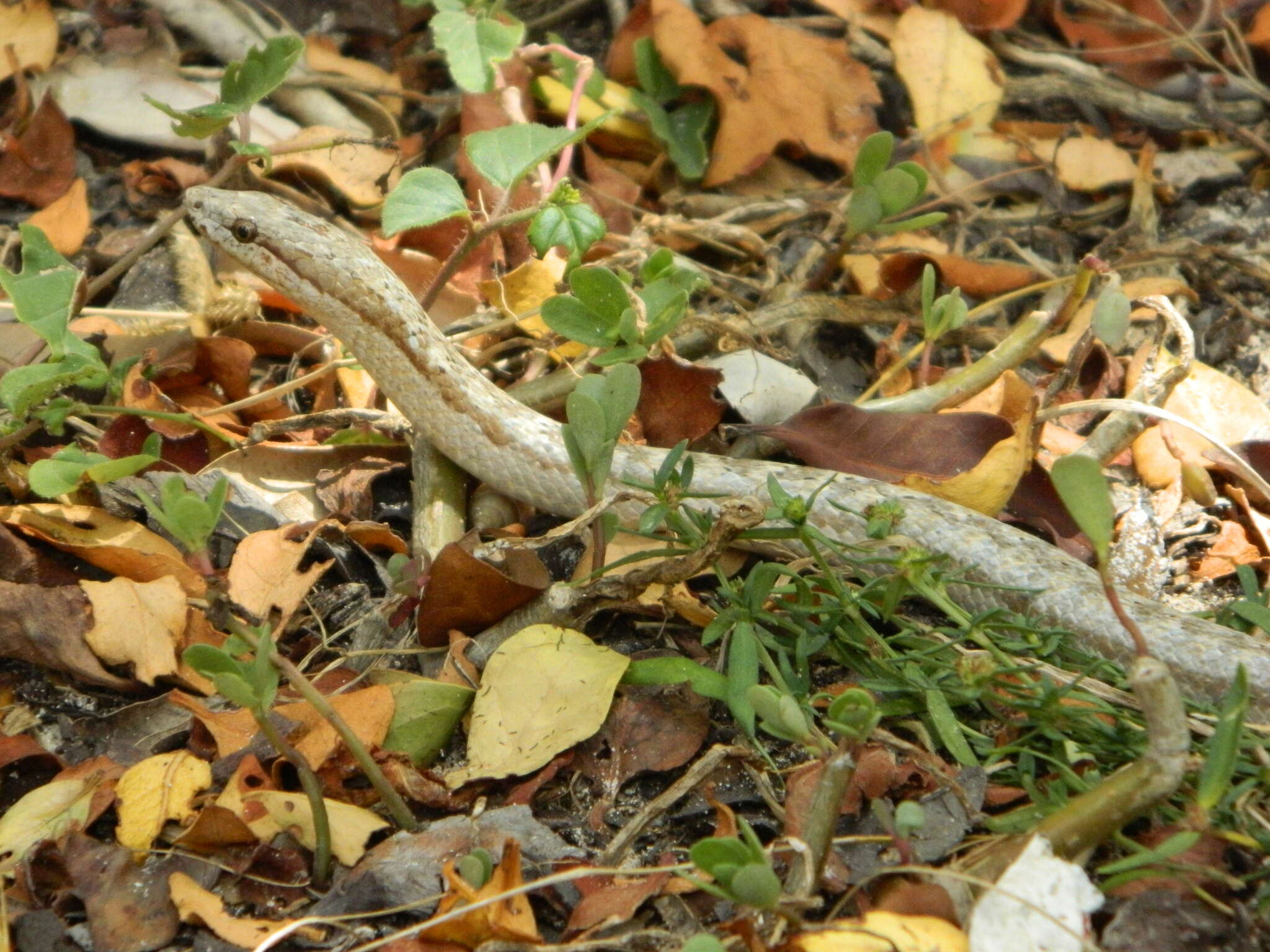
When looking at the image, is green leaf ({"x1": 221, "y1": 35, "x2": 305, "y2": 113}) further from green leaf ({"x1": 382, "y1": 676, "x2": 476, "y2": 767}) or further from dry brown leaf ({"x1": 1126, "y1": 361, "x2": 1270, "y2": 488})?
dry brown leaf ({"x1": 1126, "y1": 361, "x2": 1270, "y2": 488})

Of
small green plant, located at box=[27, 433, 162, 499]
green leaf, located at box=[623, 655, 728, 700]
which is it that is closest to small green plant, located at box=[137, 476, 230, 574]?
small green plant, located at box=[27, 433, 162, 499]

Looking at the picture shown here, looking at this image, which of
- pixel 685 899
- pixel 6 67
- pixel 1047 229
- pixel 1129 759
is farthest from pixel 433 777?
pixel 6 67

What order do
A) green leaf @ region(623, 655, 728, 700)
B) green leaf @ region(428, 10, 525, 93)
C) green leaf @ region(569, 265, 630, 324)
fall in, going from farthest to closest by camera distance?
green leaf @ region(428, 10, 525, 93)
green leaf @ region(569, 265, 630, 324)
green leaf @ region(623, 655, 728, 700)

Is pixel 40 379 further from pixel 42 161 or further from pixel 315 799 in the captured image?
pixel 42 161

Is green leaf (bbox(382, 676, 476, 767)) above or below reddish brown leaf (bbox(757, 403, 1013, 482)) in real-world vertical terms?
below

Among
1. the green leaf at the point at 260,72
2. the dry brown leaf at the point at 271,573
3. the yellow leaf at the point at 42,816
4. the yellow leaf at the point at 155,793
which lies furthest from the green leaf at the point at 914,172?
the yellow leaf at the point at 42,816

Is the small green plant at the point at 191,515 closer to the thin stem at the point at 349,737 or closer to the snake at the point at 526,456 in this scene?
the thin stem at the point at 349,737
